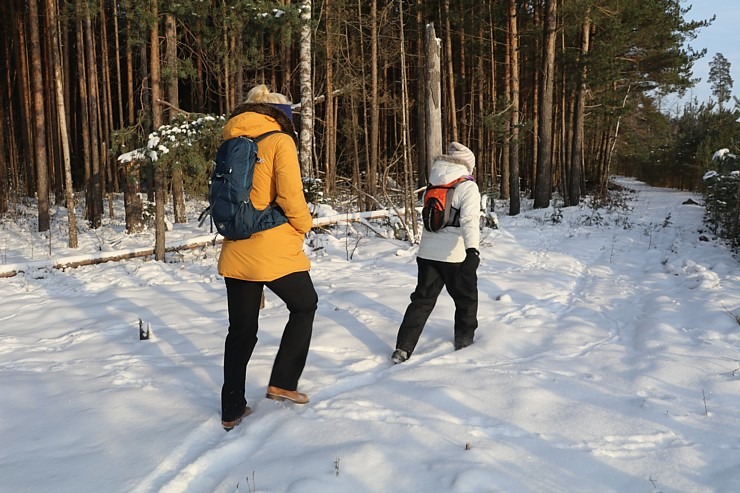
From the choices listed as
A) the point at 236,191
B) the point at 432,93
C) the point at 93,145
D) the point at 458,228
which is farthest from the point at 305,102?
the point at 236,191

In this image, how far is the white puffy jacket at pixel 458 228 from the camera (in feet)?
14.2

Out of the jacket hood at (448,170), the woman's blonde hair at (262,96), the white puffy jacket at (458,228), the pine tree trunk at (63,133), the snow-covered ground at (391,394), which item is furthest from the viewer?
the pine tree trunk at (63,133)

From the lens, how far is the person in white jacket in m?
4.37

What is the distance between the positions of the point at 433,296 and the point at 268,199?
195 cm

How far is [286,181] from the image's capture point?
313 cm

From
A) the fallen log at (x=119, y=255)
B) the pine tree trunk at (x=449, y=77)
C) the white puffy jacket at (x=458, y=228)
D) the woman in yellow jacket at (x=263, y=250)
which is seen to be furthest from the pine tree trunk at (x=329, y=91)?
the woman in yellow jacket at (x=263, y=250)

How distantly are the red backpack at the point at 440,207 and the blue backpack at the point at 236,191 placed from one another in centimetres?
180

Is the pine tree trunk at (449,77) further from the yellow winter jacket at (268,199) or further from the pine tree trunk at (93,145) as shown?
the yellow winter jacket at (268,199)

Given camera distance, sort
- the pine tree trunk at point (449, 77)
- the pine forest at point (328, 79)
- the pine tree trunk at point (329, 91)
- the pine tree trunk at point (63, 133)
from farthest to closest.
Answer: the pine tree trunk at point (449, 77)
the pine tree trunk at point (329, 91)
the pine tree trunk at point (63, 133)
the pine forest at point (328, 79)

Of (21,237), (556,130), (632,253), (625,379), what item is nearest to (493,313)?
(625,379)

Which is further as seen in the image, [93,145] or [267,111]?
[93,145]

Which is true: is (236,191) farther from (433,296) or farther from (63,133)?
(63,133)

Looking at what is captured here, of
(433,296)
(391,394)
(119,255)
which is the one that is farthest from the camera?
(119,255)

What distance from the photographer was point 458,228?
4.40 meters
